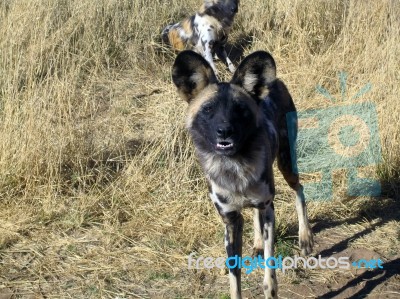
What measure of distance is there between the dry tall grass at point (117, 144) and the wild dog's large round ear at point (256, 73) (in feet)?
4.25

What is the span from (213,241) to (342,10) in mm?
3786

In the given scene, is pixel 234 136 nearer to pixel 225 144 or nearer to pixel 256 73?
pixel 225 144

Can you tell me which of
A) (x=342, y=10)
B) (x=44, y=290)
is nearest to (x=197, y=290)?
(x=44, y=290)

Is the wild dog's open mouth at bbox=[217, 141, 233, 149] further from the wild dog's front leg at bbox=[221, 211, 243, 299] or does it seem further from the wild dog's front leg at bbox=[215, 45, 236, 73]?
the wild dog's front leg at bbox=[215, 45, 236, 73]

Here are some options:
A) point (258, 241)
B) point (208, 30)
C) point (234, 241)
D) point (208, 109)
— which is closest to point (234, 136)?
point (208, 109)

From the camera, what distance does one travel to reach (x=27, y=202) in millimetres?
4441

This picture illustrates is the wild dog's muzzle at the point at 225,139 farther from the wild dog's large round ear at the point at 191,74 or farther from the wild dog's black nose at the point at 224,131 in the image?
the wild dog's large round ear at the point at 191,74

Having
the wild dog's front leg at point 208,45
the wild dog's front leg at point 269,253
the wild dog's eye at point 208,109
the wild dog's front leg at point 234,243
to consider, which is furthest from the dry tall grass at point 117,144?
the wild dog's eye at point 208,109

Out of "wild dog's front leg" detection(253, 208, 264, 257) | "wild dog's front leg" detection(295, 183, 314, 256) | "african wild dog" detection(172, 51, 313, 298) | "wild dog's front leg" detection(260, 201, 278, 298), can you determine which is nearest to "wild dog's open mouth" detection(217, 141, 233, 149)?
"african wild dog" detection(172, 51, 313, 298)

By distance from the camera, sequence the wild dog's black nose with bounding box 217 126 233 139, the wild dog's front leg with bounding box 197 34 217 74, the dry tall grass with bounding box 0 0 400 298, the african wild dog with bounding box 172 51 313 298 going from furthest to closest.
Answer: the wild dog's front leg with bounding box 197 34 217 74, the dry tall grass with bounding box 0 0 400 298, the african wild dog with bounding box 172 51 313 298, the wild dog's black nose with bounding box 217 126 233 139

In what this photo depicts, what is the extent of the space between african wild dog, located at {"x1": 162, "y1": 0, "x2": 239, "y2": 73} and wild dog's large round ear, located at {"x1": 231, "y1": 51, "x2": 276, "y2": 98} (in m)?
4.17

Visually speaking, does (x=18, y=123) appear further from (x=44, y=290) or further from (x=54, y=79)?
(x=44, y=290)

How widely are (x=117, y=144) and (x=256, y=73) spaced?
2.23 meters

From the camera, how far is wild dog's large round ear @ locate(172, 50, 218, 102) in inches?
122
